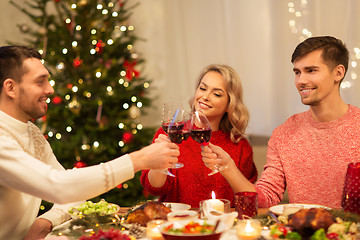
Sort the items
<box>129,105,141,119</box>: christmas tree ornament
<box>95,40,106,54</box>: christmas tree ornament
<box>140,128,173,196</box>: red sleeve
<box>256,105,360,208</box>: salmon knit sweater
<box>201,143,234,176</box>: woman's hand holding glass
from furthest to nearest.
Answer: <box>129,105,141,119</box>: christmas tree ornament → <box>95,40,106,54</box>: christmas tree ornament → <box>140,128,173,196</box>: red sleeve → <box>256,105,360,208</box>: salmon knit sweater → <box>201,143,234,176</box>: woman's hand holding glass

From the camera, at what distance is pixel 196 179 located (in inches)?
105

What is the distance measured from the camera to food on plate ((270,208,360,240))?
1409 mm

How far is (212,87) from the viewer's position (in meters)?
2.75

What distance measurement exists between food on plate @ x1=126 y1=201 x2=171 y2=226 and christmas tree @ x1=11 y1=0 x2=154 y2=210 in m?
2.46

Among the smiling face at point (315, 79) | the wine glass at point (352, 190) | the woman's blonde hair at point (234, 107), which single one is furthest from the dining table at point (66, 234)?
the woman's blonde hair at point (234, 107)

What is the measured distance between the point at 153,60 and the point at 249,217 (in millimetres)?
3671

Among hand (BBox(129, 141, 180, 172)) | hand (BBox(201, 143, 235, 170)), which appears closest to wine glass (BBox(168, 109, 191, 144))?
hand (BBox(129, 141, 180, 172))

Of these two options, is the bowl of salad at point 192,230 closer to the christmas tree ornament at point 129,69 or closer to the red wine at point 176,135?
the red wine at point 176,135

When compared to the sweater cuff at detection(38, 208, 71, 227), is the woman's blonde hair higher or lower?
higher

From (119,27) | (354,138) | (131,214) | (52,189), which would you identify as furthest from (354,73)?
(52,189)

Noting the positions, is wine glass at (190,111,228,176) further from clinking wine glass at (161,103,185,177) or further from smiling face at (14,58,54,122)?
smiling face at (14,58,54,122)

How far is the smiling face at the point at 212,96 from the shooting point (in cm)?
272

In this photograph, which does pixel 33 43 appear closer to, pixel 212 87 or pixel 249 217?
pixel 212 87

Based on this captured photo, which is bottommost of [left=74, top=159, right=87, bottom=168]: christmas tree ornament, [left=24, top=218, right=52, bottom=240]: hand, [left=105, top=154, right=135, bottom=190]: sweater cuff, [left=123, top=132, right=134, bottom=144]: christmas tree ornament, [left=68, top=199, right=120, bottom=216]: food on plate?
[left=74, top=159, right=87, bottom=168]: christmas tree ornament
